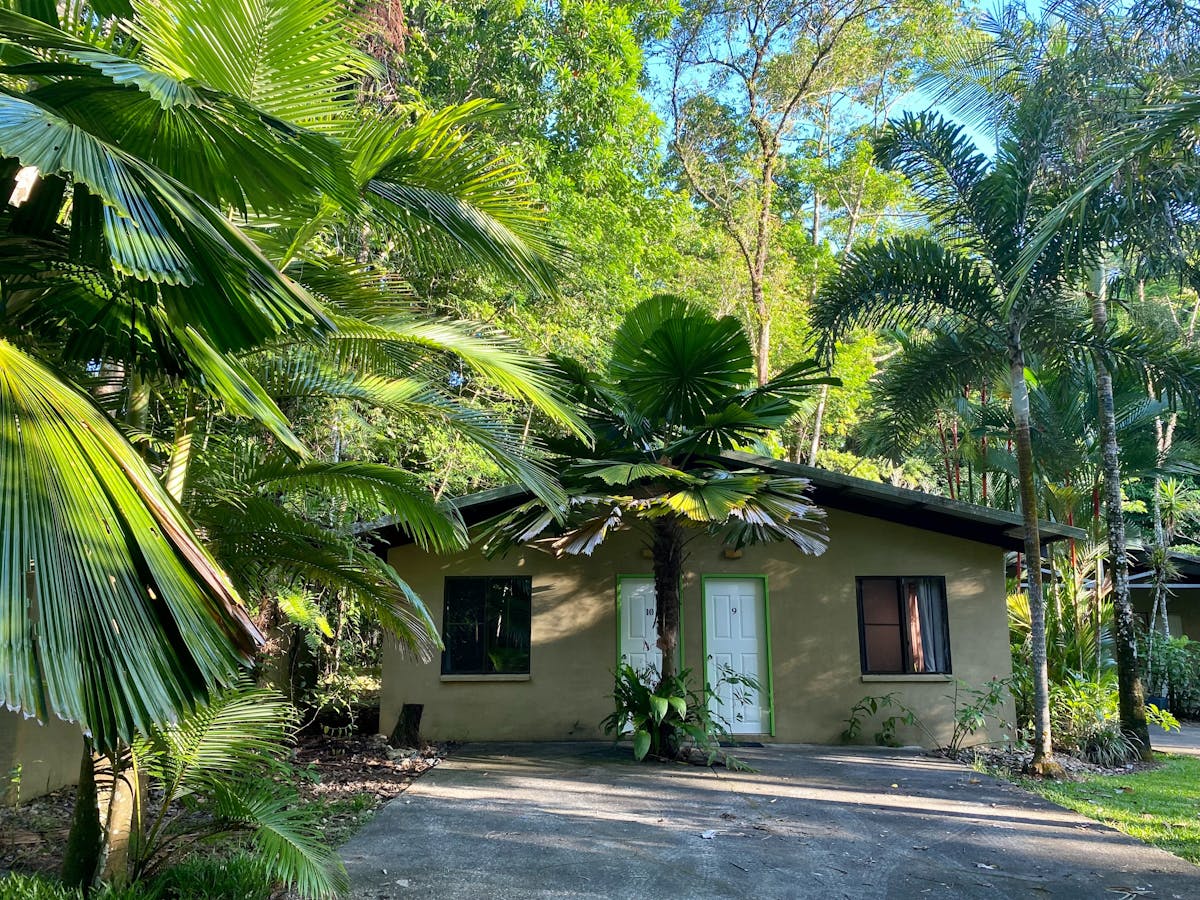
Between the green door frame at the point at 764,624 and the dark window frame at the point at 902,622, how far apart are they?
1157 millimetres

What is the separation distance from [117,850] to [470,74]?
1117cm

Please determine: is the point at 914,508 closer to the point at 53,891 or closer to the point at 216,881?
the point at 216,881

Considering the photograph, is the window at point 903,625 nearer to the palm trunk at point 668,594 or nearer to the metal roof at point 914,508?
the metal roof at point 914,508

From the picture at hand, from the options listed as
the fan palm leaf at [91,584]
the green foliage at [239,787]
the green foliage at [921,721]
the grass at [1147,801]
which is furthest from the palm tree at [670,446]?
the fan palm leaf at [91,584]

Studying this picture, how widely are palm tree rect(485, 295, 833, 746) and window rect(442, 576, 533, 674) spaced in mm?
1837

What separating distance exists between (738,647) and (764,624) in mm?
460

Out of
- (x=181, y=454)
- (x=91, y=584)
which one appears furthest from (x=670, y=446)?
(x=91, y=584)

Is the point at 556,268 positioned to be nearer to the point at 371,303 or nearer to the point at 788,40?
the point at 371,303

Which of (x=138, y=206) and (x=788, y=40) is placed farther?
(x=788, y=40)

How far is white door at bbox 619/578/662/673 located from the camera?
11.1 meters

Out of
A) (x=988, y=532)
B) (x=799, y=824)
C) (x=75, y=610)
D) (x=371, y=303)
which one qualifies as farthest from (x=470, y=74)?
(x=75, y=610)

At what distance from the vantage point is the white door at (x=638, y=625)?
11078 mm

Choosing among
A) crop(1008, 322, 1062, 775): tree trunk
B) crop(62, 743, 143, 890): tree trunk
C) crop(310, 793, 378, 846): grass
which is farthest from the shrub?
crop(1008, 322, 1062, 775): tree trunk

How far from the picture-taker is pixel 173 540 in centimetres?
274
